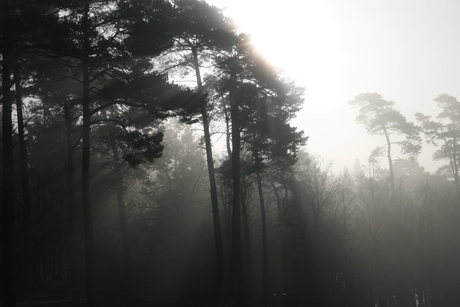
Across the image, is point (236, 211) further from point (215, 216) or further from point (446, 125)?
point (446, 125)

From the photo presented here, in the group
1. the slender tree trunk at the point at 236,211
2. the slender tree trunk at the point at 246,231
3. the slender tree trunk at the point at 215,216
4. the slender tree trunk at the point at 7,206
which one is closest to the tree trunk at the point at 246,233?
the slender tree trunk at the point at 246,231

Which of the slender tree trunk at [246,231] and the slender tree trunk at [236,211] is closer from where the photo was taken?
the slender tree trunk at [236,211]

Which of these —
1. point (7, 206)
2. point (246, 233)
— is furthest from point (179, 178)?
point (7, 206)

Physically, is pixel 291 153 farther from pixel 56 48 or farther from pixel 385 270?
pixel 56 48

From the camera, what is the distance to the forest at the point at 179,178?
17.3m

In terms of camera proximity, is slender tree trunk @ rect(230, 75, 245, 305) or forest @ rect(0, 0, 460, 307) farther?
slender tree trunk @ rect(230, 75, 245, 305)

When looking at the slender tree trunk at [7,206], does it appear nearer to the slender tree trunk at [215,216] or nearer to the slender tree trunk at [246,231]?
the slender tree trunk at [215,216]

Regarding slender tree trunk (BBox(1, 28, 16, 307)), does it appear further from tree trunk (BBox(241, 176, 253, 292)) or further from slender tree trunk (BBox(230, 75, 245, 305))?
tree trunk (BBox(241, 176, 253, 292))

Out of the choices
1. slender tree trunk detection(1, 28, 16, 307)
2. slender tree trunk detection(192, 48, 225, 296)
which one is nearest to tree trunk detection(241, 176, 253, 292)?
slender tree trunk detection(192, 48, 225, 296)

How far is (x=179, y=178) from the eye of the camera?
42.6m

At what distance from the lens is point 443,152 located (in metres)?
55.8

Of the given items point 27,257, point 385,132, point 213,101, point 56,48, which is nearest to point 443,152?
point 385,132

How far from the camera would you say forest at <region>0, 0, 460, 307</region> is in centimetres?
1731

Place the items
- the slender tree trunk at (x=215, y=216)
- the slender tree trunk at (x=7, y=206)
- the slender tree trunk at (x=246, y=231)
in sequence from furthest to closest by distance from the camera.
A: the slender tree trunk at (x=246, y=231), the slender tree trunk at (x=215, y=216), the slender tree trunk at (x=7, y=206)
